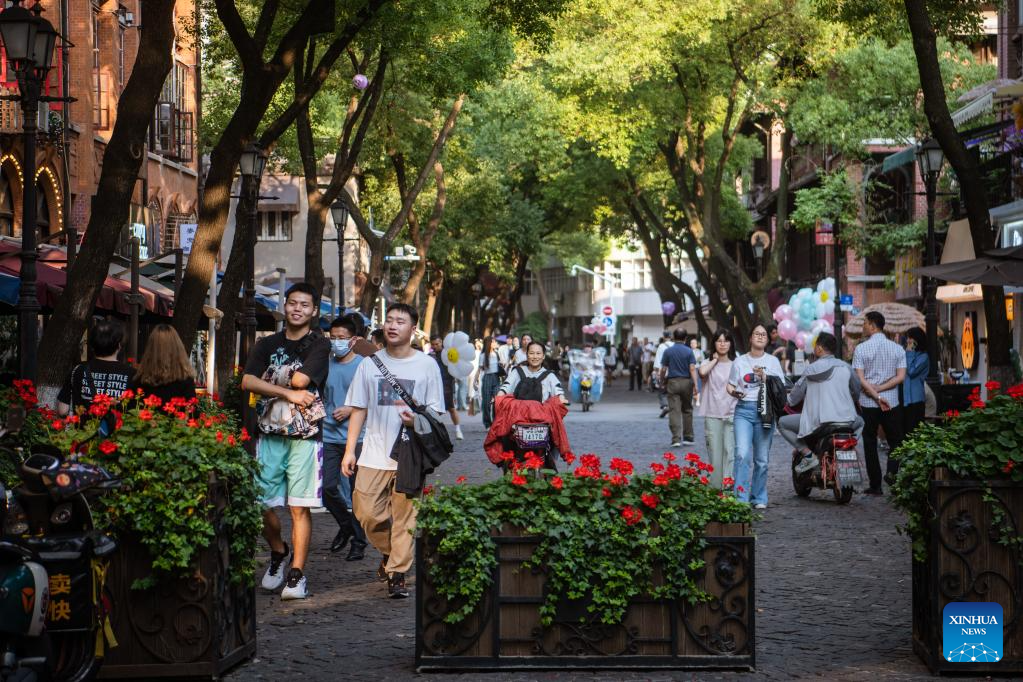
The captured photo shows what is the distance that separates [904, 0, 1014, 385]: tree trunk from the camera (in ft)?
46.5

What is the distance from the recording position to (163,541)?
24.8 feet

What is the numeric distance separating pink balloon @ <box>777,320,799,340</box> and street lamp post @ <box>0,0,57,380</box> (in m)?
25.8

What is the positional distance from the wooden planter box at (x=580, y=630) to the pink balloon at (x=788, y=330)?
1177 inches

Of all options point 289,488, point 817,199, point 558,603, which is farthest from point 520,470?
point 817,199

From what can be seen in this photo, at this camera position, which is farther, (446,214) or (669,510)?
(446,214)

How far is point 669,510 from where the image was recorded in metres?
7.96

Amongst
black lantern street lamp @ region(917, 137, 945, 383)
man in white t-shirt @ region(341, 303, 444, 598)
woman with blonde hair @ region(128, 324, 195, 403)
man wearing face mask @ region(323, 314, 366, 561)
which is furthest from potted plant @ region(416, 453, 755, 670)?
black lantern street lamp @ region(917, 137, 945, 383)

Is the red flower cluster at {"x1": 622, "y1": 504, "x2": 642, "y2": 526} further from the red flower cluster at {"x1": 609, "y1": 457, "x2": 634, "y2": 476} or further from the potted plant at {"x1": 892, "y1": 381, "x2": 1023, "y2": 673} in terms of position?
the potted plant at {"x1": 892, "y1": 381, "x2": 1023, "y2": 673}

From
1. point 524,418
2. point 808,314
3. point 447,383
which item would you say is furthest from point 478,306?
point 524,418

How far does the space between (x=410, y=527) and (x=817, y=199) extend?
32.7 m

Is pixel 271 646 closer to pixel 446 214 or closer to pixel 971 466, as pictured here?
pixel 971 466

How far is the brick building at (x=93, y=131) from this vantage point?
2584cm

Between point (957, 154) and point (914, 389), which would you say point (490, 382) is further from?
point (957, 154)

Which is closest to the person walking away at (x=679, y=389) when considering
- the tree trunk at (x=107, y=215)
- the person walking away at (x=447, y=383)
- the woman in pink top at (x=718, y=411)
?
the person walking away at (x=447, y=383)
